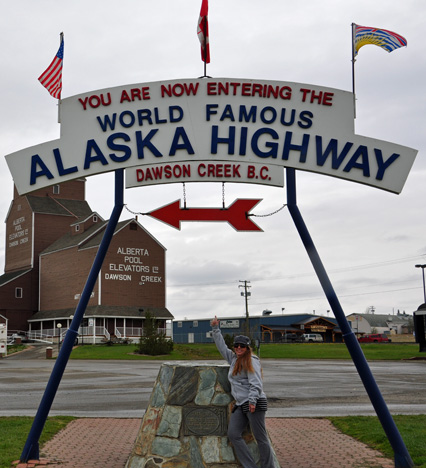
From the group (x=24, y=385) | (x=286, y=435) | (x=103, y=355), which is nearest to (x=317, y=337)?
(x=103, y=355)

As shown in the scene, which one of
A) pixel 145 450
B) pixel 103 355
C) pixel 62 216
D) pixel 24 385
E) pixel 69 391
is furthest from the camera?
pixel 62 216

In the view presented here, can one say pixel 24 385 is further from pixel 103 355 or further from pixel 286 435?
pixel 103 355

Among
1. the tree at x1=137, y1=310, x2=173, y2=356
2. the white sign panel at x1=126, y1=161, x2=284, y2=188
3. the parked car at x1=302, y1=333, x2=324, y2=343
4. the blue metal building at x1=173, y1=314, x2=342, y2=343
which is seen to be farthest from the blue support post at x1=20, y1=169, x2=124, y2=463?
the parked car at x1=302, y1=333, x2=324, y2=343

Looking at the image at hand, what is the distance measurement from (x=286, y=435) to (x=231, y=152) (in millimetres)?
4893

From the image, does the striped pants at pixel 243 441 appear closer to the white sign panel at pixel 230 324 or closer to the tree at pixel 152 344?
the tree at pixel 152 344

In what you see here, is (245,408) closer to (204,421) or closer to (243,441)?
(243,441)

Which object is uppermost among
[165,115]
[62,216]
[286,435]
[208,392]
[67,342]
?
[62,216]

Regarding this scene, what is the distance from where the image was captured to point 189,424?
24.5 ft

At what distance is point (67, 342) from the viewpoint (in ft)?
28.9

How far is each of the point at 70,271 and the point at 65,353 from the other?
52.8 m

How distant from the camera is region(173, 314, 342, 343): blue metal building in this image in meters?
81.1

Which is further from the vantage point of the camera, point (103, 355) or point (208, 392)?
point (103, 355)

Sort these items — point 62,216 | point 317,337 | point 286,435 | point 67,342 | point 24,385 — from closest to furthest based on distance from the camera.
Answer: point 67,342, point 286,435, point 24,385, point 62,216, point 317,337

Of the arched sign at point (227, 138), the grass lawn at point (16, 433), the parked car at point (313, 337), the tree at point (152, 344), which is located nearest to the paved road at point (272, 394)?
the grass lawn at point (16, 433)
